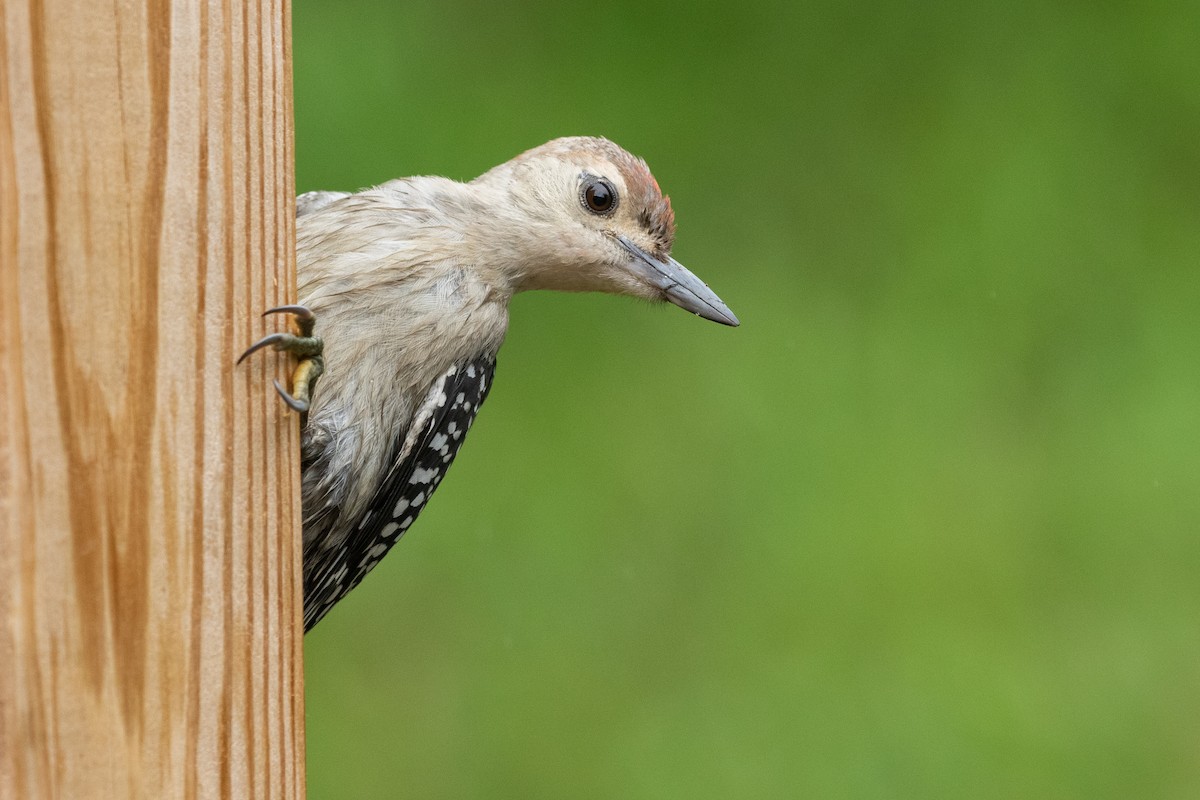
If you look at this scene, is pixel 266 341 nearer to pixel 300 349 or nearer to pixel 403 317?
pixel 300 349

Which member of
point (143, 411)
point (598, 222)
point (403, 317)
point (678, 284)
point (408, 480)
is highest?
point (598, 222)

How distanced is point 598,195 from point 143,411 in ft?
6.36

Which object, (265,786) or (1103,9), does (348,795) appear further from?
(1103,9)

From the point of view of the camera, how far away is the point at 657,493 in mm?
4848

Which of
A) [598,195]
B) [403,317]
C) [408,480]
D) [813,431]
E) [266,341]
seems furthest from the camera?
[813,431]

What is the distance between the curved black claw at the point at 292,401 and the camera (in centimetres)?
187

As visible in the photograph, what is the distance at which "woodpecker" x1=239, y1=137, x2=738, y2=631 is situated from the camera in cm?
276

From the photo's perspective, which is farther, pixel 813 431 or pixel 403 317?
pixel 813 431

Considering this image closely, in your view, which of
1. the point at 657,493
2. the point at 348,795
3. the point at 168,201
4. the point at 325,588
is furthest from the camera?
the point at 657,493

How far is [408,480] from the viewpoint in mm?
2984

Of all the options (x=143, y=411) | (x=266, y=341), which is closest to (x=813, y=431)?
(x=266, y=341)

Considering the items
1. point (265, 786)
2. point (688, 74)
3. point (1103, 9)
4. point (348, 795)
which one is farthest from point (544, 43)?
point (265, 786)

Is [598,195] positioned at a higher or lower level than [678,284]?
higher

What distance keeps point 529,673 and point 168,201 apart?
10.4 feet
